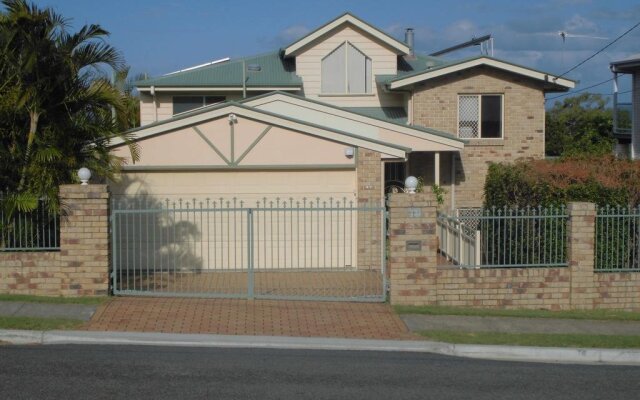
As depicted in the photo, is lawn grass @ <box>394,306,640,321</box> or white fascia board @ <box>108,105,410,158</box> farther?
white fascia board @ <box>108,105,410,158</box>

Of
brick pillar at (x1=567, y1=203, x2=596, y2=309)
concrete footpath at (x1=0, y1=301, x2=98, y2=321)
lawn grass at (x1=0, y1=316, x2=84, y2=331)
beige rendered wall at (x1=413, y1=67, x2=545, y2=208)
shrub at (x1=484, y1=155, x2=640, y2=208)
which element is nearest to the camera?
lawn grass at (x1=0, y1=316, x2=84, y2=331)

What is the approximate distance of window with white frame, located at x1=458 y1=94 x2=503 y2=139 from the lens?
A: 24281 millimetres

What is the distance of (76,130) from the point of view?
13.8m

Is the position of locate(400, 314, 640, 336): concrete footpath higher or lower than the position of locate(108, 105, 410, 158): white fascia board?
lower

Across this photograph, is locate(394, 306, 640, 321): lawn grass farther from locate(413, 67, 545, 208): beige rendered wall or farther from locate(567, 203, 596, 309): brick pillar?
locate(413, 67, 545, 208): beige rendered wall

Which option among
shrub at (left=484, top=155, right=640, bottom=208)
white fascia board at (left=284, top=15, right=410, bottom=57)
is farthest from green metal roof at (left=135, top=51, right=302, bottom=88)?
shrub at (left=484, top=155, right=640, bottom=208)

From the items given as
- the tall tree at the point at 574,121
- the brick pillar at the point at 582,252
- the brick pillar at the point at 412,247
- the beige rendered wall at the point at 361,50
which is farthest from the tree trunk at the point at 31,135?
the tall tree at the point at 574,121

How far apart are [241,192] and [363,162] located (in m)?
2.54

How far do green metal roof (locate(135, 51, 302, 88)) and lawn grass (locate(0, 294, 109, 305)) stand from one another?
1276 cm

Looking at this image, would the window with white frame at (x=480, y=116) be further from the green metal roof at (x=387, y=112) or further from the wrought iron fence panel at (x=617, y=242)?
the wrought iron fence panel at (x=617, y=242)

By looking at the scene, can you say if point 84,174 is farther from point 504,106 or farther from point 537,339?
point 504,106

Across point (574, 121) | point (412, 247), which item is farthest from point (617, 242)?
point (574, 121)

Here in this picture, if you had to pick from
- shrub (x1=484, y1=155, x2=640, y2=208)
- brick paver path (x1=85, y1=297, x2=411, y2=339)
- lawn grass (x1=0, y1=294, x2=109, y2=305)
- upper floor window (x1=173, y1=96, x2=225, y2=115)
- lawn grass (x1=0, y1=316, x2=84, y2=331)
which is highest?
upper floor window (x1=173, y1=96, x2=225, y2=115)

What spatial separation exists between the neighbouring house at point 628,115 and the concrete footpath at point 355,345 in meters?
19.5
